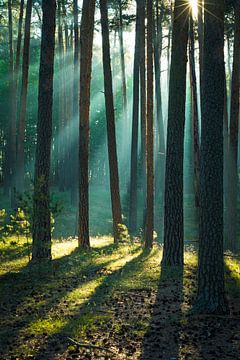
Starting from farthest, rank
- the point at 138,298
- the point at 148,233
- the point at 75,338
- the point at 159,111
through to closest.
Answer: the point at 159,111 → the point at 148,233 → the point at 138,298 → the point at 75,338

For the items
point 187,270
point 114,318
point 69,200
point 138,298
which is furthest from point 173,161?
point 69,200

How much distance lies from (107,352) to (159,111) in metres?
22.4

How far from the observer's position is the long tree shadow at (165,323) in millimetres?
6328

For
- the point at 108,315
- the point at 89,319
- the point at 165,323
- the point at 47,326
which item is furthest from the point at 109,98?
the point at 47,326

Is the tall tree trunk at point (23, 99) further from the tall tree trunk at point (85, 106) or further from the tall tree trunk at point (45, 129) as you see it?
the tall tree trunk at point (45, 129)

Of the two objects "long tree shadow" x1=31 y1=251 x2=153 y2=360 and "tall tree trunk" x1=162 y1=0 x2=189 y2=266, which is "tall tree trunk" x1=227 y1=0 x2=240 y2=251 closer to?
"tall tree trunk" x1=162 y1=0 x2=189 y2=266

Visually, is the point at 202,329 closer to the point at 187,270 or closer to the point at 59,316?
the point at 59,316

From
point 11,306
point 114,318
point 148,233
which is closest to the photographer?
point 114,318

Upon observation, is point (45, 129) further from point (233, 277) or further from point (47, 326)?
point (47, 326)

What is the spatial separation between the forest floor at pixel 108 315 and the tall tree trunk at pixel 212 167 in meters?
0.45

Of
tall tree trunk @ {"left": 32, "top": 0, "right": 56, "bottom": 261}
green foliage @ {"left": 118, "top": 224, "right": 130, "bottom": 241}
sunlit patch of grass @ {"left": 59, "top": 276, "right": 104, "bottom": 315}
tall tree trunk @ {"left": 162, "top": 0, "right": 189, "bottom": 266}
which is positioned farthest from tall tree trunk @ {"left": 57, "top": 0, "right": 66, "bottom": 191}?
sunlit patch of grass @ {"left": 59, "top": 276, "right": 104, "bottom": 315}

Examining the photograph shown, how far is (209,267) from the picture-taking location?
312 inches

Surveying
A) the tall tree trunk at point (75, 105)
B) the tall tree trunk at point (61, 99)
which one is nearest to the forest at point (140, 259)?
the tall tree trunk at point (75, 105)

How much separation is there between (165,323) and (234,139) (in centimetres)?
1115
